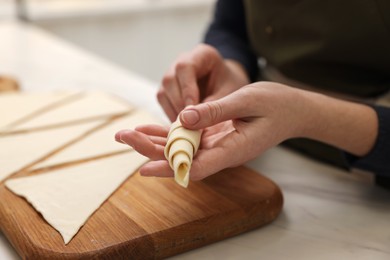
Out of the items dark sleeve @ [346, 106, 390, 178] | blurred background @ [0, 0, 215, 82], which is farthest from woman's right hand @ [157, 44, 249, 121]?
blurred background @ [0, 0, 215, 82]

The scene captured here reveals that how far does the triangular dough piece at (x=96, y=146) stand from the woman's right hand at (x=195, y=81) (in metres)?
0.10

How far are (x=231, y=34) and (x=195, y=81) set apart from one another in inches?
11.9

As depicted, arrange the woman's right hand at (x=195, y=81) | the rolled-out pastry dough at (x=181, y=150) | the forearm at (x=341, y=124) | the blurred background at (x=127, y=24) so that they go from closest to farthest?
the rolled-out pastry dough at (x=181, y=150)
the forearm at (x=341, y=124)
the woman's right hand at (x=195, y=81)
the blurred background at (x=127, y=24)

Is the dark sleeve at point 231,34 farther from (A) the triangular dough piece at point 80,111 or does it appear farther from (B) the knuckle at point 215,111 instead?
(B) the knuckle at point 215,111

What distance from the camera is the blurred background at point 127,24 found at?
2.01 m

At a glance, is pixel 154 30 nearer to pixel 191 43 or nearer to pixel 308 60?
pixel 191 43

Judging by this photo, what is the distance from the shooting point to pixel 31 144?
0.78m

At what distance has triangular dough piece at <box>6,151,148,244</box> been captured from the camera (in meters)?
0.58

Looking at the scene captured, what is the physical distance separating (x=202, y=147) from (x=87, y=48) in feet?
5.32

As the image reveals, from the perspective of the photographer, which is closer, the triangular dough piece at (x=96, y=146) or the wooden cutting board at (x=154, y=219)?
the wooden cutting board at (x=154, y=219)

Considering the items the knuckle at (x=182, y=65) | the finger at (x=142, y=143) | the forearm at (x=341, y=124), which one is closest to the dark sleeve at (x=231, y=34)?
the knuckle at (x=182, y=65)

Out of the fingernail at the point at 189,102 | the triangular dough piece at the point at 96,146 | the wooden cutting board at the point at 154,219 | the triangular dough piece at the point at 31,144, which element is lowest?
the wooden cutting board at the point at 154,219

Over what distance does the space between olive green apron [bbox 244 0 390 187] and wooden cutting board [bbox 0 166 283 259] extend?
0.50 feet

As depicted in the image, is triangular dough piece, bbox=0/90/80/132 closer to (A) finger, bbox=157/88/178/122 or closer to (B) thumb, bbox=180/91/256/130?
(A) finger, bbox=157/88/178/122
